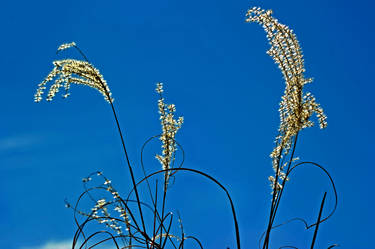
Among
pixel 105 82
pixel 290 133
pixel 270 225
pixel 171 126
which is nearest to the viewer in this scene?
pixel 270 225

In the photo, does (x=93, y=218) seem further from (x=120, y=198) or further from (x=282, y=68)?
(x=282, y=68)

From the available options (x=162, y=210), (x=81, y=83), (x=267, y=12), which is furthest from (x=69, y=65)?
(x=267, y=12)

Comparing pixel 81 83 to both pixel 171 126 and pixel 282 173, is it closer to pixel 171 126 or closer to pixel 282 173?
pixel 171 126

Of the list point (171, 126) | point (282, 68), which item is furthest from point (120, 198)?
point (282, 68)

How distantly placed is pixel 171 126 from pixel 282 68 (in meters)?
0.72

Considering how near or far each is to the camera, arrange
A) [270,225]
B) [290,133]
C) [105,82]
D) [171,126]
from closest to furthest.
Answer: [270,225] < [290,133] < [105,82] < [171,126]

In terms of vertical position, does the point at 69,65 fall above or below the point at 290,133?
above

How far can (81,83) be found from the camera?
2.09 meters

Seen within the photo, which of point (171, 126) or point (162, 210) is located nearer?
point (162, 210)

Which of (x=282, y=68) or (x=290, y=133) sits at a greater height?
(x=282, y=68)

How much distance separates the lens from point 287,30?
1939mm

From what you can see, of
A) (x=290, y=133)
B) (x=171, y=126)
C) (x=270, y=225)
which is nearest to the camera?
(x=270, y=225)

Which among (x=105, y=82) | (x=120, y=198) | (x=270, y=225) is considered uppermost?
(x=105, y=82)

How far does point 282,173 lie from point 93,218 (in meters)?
0.94
